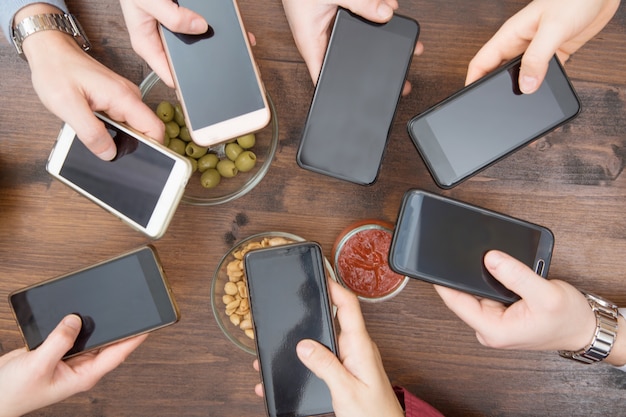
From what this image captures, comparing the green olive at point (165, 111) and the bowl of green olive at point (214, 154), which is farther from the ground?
the green olive at point (165, 111)

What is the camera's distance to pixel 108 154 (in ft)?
2.79

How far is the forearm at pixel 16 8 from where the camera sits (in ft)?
2.96

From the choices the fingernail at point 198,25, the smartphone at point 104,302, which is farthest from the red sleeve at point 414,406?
the fingernail at point 198,25

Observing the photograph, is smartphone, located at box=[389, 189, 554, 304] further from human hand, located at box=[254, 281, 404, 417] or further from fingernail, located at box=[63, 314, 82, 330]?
fingernail, located at box=[63, 314, 82, 330]

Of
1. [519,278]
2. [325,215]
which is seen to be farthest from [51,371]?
[519,278]

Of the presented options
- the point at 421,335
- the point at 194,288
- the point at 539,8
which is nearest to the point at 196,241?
the point at 194,288

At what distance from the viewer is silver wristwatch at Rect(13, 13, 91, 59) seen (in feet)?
2.93

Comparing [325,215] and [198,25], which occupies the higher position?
[198,25]

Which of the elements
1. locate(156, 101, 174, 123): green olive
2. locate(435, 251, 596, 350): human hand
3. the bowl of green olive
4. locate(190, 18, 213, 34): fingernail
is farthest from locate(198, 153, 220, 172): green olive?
locate(435, 251, 596, 350): human hand

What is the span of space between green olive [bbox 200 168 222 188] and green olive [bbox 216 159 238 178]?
12 millimetres

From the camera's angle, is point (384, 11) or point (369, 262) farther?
point (369, 262)

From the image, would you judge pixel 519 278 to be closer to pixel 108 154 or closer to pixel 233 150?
pixel 233 150

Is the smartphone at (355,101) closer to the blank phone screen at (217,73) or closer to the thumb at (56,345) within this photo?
the blank phone screen at (217,73)

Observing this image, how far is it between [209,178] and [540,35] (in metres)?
0.66
